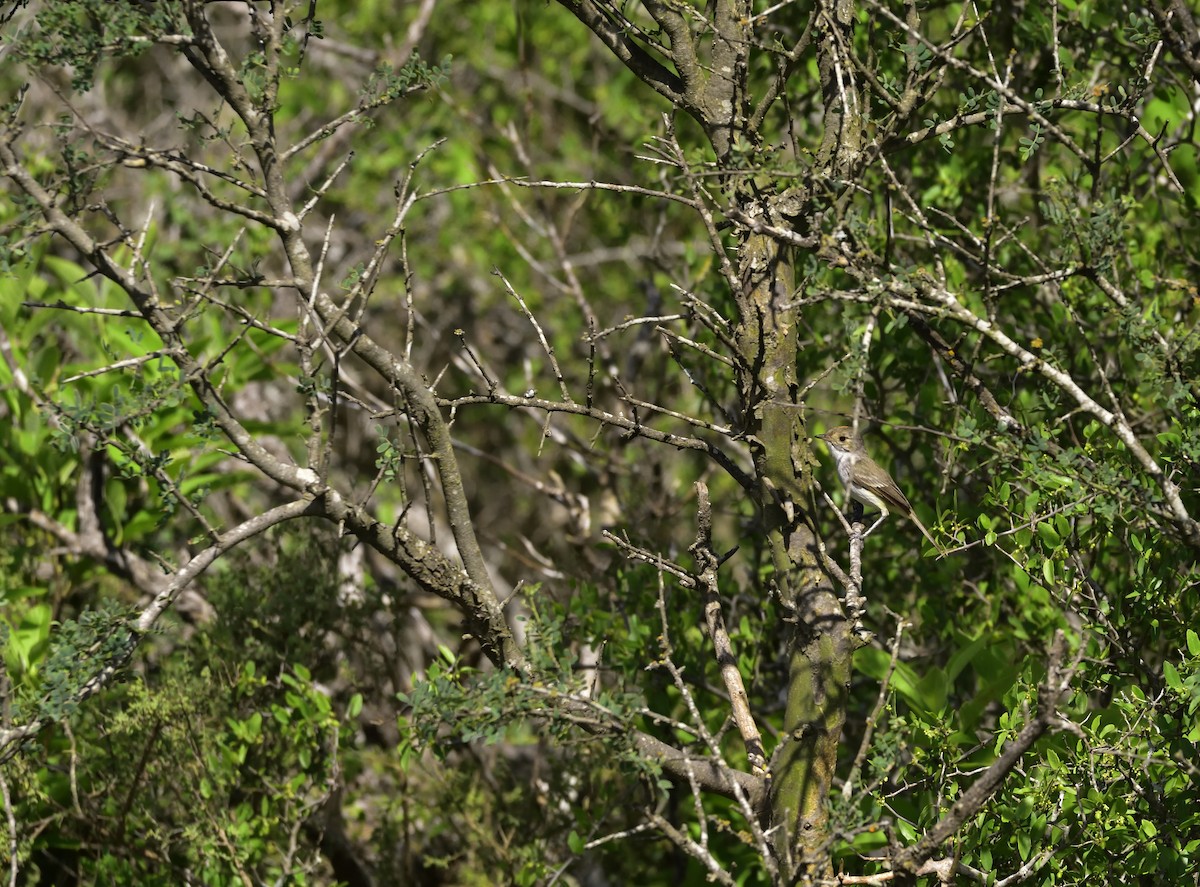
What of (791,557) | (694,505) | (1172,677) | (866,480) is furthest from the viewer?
(694,505)

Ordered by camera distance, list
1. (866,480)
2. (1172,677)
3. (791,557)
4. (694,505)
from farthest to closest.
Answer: (694,505) → (866,480) → (791,557) → (1172,677)

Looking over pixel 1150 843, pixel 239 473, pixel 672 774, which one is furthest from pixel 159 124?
pixel 1150 843

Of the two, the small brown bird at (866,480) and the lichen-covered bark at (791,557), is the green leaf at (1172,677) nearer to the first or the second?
the lichen-covered bark at (791,557)

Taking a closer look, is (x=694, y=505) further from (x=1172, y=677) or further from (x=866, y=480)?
(x=1172, y=677)

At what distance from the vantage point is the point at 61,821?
4812 millimetres

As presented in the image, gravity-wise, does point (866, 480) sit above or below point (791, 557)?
below

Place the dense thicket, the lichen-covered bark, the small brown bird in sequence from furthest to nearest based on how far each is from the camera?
the small brown bird, the lichen-covered bark, the dense thicket

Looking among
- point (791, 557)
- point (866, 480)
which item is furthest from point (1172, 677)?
point (866, 480)

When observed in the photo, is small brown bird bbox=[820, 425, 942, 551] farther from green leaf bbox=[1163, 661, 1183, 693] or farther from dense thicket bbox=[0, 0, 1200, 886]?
green leaf bbox=[1163, 661, 1183, 693]

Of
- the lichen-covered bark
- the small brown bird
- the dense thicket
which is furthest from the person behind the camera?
the small brown bird

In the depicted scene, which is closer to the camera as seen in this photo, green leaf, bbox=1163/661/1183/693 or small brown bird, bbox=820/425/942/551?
green leaf, bbox=1163/661/1183/693

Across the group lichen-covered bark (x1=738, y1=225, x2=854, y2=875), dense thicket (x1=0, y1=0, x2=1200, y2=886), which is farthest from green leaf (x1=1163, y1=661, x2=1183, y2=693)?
lichen-covered bark (x1=738, y1=225, x2=854, y2=875)

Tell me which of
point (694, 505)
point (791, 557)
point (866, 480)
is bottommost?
point (694, 505)

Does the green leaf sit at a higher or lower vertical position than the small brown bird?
higher
